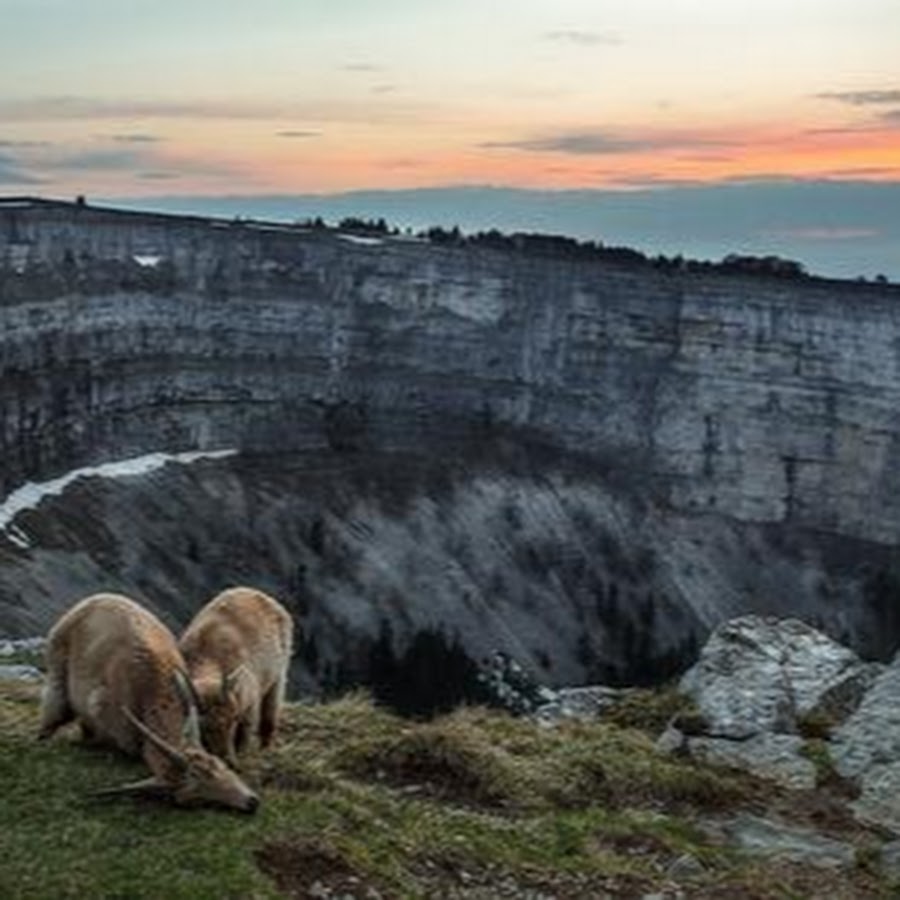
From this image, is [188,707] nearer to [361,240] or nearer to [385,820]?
[385,820]

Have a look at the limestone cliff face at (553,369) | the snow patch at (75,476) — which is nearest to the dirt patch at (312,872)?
the snow patch at (75,476)

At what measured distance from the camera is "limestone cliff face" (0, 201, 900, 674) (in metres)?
134

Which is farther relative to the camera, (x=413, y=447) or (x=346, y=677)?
(x=413, y=447)

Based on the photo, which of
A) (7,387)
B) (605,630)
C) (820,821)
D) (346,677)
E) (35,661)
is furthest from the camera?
(605,630)

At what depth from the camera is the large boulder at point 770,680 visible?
2266cm

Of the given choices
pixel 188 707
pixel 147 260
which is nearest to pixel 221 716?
pixel 188 707

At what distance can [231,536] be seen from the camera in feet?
383

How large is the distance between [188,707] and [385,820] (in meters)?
2.12

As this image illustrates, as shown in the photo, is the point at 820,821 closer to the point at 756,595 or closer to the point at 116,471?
the point at 116,471

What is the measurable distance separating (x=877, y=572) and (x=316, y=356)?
49.3m

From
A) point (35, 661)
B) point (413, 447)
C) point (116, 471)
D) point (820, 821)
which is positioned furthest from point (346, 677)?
point (820, 821)

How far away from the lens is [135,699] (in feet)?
49.9

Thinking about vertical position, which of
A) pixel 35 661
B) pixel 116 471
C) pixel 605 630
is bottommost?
pixel 605 630

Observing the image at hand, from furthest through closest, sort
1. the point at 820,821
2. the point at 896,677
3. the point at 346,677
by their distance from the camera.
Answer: the point at 346,677 → the point at 896,677 → the point at 820,821
